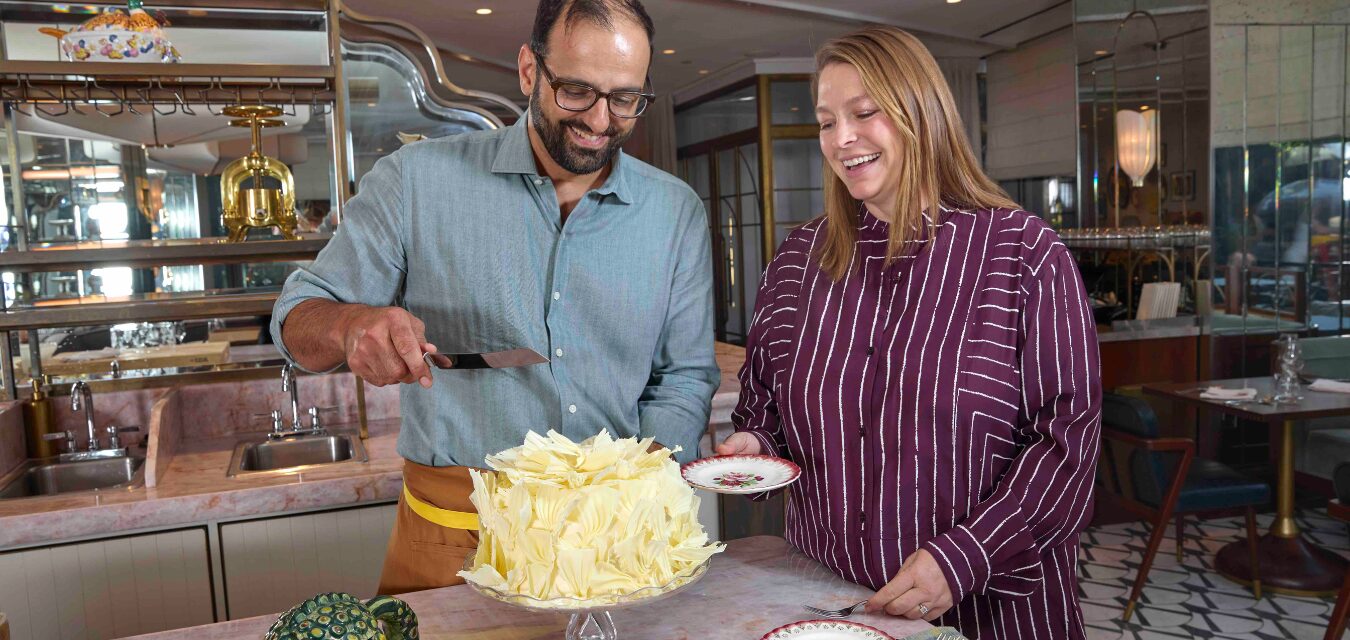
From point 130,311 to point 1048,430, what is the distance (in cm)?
246

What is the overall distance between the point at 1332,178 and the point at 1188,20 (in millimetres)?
1115

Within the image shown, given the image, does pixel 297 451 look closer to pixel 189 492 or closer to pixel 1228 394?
pixel 189 492

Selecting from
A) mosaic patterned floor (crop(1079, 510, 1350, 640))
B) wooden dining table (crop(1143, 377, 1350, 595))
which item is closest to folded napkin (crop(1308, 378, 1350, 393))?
wooden dining table (crop(1143, 377, 1350, 595))

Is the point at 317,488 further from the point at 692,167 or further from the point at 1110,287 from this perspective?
the point at 692,167

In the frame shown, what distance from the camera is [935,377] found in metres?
1.55

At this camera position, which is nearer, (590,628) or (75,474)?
(590,628)

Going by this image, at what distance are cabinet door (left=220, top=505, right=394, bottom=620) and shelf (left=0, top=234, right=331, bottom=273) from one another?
812 millimetres

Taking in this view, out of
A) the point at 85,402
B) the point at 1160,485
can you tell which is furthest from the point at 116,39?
the point at 1160,485

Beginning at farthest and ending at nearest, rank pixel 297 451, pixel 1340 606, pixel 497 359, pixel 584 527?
pixel 1340 606
pixel 297 451
pixel 497 359
pixel 584 527

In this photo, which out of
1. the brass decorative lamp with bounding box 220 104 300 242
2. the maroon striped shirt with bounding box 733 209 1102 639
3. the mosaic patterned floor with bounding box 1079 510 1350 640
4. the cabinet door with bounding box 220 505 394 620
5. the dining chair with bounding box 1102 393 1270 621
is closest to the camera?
the maroon striped shirt with bounding box 733 209 1102 639

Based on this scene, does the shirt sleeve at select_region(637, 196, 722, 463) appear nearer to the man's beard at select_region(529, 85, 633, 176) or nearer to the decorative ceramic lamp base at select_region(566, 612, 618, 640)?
the man's beard at select_region(529, 85, 633, 176)

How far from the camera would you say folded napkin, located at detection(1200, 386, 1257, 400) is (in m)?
4.32

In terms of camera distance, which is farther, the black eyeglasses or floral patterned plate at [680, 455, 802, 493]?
the black eyeglasses

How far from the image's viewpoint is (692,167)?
10977 millimetres
